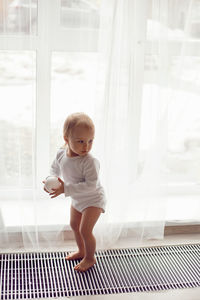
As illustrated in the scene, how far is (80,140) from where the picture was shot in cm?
201

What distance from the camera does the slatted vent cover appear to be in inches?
79.9

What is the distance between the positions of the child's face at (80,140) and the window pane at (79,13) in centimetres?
52

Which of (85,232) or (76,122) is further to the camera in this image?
(85,232)

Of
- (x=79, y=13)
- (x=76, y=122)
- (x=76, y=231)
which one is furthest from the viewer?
(x=76, y=231)

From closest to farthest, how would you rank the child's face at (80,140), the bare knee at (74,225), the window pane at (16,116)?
the child's face at (80,140) < the window pane at (16,116) < the bare knee at (74,225)

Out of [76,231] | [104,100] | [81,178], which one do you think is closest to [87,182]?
[81,178]

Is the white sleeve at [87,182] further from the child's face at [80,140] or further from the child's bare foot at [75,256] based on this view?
the child's bare foot at [75,256]

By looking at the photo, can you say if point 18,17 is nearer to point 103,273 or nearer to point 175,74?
point 175,74

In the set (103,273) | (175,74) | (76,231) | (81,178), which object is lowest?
(103,273)

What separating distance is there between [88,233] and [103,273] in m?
0.22

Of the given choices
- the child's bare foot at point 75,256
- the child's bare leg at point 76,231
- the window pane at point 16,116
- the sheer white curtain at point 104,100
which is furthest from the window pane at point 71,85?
the child's bare foot at point 75,256

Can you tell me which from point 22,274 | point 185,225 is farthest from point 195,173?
point 22,274

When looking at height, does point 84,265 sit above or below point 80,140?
below

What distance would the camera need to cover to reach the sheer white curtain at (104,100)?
6.91 ft
